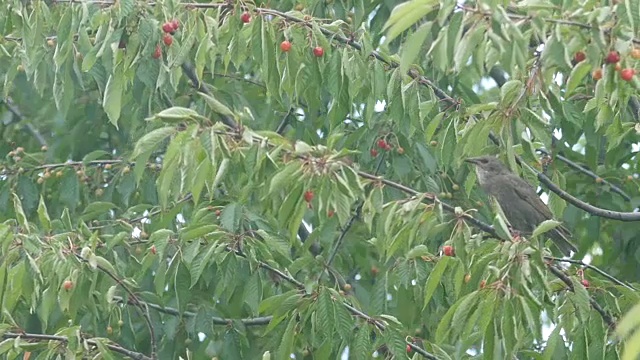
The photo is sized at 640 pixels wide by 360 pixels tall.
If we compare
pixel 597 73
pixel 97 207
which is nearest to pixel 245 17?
pixel 597 73

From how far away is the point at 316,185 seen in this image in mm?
4730

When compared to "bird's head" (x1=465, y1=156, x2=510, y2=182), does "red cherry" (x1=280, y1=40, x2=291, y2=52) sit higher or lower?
higher

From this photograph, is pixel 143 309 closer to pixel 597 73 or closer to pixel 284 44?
pixel 284 44

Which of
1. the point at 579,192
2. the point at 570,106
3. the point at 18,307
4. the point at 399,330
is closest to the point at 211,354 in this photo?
the point at 18,307

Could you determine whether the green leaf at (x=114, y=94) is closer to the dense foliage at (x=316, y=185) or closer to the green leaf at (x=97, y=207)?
the dense foliage at (x=316, y=185)

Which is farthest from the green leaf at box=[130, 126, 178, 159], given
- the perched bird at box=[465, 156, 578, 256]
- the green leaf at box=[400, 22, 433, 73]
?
the perched bird at box=[465, 156, 578, 256]

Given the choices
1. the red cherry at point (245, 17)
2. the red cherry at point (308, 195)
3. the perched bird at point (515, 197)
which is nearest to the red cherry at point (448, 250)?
the red cherry at point (308, 195)

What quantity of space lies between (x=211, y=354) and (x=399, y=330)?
1.67m

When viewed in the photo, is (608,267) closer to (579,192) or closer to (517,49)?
(579,192)

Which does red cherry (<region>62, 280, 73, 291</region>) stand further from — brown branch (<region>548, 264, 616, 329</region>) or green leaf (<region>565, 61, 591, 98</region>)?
green leaf (<region>565, 61, 591, 98</region>)

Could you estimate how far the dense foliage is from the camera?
466cm

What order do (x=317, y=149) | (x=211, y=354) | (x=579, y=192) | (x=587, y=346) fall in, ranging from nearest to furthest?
(x=317, y=149) → (x=587, y=346) → (x=211, y=354) → (x=579, y=192)

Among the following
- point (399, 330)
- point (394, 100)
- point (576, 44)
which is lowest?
point (399, 330)

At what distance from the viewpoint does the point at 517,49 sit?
170 inches
